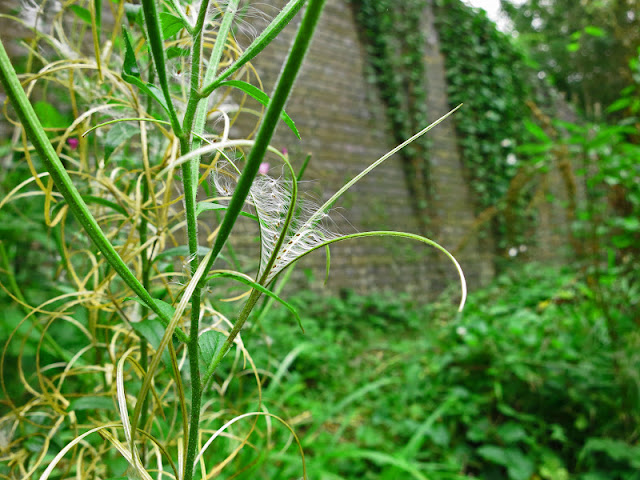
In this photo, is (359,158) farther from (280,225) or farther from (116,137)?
(280,225)

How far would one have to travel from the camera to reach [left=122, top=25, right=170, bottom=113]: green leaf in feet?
0.92

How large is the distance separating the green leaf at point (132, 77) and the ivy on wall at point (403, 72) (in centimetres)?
470

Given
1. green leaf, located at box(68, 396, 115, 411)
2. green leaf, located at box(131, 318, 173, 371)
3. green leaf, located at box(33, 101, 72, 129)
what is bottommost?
green leaf, located at box(68, 396, 115, 411)

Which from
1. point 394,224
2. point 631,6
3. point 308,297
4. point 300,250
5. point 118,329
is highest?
point 631,6

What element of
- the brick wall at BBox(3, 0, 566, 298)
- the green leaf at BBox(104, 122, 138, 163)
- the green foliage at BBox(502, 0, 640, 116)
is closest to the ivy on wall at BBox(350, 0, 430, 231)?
the brick wall at BBox(3, 0, 566, 298)

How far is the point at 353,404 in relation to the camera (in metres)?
2.36

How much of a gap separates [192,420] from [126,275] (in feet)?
0.34

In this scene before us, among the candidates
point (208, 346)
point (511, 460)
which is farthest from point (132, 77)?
point (511, 460)

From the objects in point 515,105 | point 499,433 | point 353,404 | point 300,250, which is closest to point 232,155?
point 300,250

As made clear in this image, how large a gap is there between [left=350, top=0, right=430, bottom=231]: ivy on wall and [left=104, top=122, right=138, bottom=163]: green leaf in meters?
4.54

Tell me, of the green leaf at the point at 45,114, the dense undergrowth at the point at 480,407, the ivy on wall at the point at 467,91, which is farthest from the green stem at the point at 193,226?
the ivy on wall at the point at 467,91

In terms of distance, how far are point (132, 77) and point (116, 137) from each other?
22cm

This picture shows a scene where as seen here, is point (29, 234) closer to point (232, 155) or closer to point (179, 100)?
point (179, 100)

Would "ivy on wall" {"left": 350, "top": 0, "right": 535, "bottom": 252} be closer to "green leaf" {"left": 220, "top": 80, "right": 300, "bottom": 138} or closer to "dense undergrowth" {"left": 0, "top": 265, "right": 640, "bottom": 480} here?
"dense undergrowth" {"left": 0, "top": 265, "right": 640, "bottom": 480}
